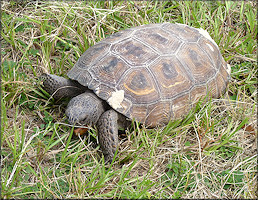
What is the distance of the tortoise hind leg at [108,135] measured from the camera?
2973 millimetres

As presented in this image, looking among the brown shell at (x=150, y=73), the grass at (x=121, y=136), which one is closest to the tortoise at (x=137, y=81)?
the brown shell at (x=150, y=73)

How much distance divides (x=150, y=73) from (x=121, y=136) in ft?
2.47

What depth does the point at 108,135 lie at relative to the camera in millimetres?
2992

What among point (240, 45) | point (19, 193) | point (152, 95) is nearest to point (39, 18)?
point (152, 95)

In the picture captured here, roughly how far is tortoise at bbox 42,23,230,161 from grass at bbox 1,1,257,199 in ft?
0.53

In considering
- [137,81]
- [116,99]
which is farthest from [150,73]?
[116,99]

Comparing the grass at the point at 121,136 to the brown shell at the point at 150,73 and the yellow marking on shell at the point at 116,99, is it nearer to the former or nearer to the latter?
the brown shell at the point at 150,73

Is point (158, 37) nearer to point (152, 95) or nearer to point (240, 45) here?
point (152, 95)

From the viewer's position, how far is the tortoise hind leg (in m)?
2.97

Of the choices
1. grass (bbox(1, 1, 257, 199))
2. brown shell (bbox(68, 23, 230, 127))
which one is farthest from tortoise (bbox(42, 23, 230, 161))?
grass (bbox(1, 1, 257, 199))

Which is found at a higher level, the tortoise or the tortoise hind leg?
the tortoise

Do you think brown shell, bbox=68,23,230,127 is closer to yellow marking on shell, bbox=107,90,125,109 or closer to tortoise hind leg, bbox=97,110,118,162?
yellow marking on shell, bbox=107,90,125,109

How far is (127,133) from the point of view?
327 centimetres

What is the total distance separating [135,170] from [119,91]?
79 centimetres
